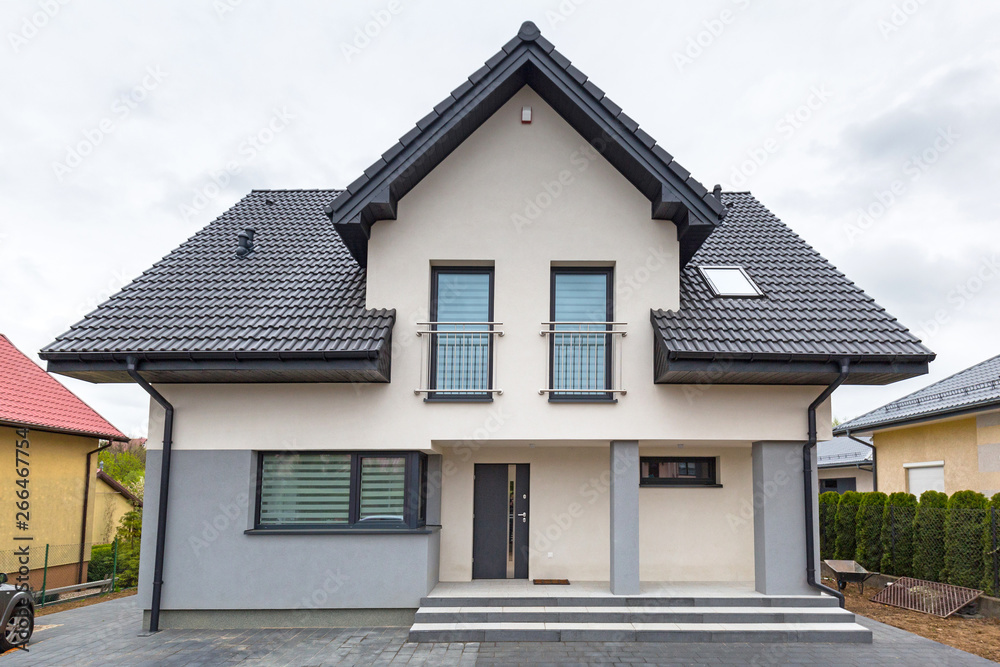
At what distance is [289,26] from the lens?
10188mm

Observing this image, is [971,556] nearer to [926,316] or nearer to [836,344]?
[926,316]

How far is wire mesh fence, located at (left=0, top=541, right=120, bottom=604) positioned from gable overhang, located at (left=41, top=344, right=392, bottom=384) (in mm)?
5648

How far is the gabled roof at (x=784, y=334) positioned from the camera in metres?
8.27

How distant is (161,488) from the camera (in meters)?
8.67

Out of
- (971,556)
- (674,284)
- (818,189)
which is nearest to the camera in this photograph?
(674,284)

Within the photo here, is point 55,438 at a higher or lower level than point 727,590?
higher

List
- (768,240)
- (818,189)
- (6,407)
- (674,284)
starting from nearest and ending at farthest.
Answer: (674,284), (768,240), (6,407), (818,189)

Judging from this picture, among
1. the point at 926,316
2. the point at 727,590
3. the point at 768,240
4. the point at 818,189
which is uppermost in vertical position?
the point at 818,189

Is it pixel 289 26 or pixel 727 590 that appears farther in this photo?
pixel 289 26

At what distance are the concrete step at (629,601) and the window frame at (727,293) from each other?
4111 millimetres

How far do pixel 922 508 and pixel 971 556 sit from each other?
1.29m

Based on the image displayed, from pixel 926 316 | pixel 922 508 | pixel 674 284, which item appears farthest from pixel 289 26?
pixel 922 508

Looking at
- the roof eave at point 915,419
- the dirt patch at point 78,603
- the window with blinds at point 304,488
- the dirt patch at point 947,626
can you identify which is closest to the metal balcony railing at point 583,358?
the window with blinds at point 304,488

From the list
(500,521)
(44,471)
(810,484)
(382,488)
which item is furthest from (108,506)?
(810,484)
